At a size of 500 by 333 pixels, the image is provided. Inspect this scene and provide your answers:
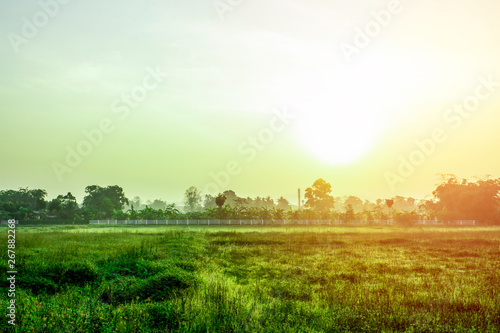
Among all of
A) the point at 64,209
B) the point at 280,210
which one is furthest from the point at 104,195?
the point at 280,210

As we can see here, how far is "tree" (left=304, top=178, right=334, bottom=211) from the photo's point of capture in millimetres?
128875

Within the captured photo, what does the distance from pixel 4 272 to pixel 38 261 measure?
1.39m

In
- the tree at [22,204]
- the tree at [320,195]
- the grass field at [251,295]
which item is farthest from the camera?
the tree at [320,195]

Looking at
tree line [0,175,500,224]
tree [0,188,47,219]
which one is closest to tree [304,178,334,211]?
tree line [0,175,500,224]

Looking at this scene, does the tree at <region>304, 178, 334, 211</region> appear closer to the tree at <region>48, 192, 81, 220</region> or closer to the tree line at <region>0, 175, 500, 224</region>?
the tree line at <region>0, 175, 500, 224</region>

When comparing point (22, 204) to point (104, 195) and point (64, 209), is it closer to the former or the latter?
point (64, 209)

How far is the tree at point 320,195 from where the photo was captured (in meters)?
129

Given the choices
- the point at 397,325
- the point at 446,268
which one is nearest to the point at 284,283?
the point at 397,325

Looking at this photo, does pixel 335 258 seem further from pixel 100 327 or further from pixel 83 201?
pixel 83 201

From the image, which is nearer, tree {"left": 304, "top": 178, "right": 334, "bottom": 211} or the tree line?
the tree line

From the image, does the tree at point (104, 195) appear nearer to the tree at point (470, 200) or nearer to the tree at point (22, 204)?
the tree at point (22, 204)

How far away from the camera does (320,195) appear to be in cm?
12925

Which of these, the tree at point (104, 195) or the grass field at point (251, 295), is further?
the tree at point (104, 195)

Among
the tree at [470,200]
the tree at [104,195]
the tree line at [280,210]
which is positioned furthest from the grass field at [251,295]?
the tree at [104,195]
